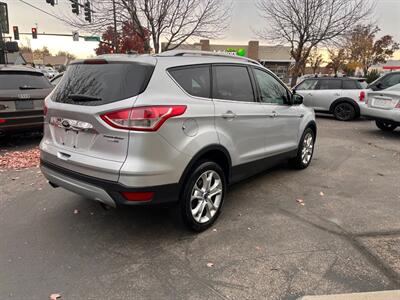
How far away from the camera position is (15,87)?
702cm

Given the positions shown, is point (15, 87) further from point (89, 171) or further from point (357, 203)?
point (357, 203)

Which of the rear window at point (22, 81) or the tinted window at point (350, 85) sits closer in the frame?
the rear window at point (22, 81)

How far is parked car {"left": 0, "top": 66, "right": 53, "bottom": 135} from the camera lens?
6.75m

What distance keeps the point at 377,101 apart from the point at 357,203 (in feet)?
18.5

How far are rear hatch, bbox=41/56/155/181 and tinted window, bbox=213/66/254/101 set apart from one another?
2.95ft

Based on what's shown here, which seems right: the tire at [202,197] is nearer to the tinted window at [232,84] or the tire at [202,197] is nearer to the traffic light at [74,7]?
the tinted window at [232,84]

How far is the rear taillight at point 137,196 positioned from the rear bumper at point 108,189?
0.03 meters

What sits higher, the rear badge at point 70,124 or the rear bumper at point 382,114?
the rear badge at point 70,124

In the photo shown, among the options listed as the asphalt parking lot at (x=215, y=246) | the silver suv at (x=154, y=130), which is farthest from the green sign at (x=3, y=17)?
the silver suv at (x=154, y=130)

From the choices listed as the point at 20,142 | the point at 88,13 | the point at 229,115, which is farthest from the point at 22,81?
the point at 88,13

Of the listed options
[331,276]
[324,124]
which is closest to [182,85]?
[331,276]

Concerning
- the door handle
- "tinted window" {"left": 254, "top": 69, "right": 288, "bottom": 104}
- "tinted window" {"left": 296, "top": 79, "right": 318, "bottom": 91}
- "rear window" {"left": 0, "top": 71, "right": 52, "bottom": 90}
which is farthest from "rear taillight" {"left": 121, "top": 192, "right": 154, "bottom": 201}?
"tinted window" {"left": 296, "top": 79, "right": 318, "bottom": 91}

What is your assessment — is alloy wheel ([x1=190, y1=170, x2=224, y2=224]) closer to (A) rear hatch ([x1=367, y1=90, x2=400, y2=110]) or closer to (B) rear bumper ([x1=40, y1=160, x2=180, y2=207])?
(B) rear bumper ([x1=40, y1=160, x2=180, y2=207])

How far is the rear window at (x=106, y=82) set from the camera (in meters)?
3.11
